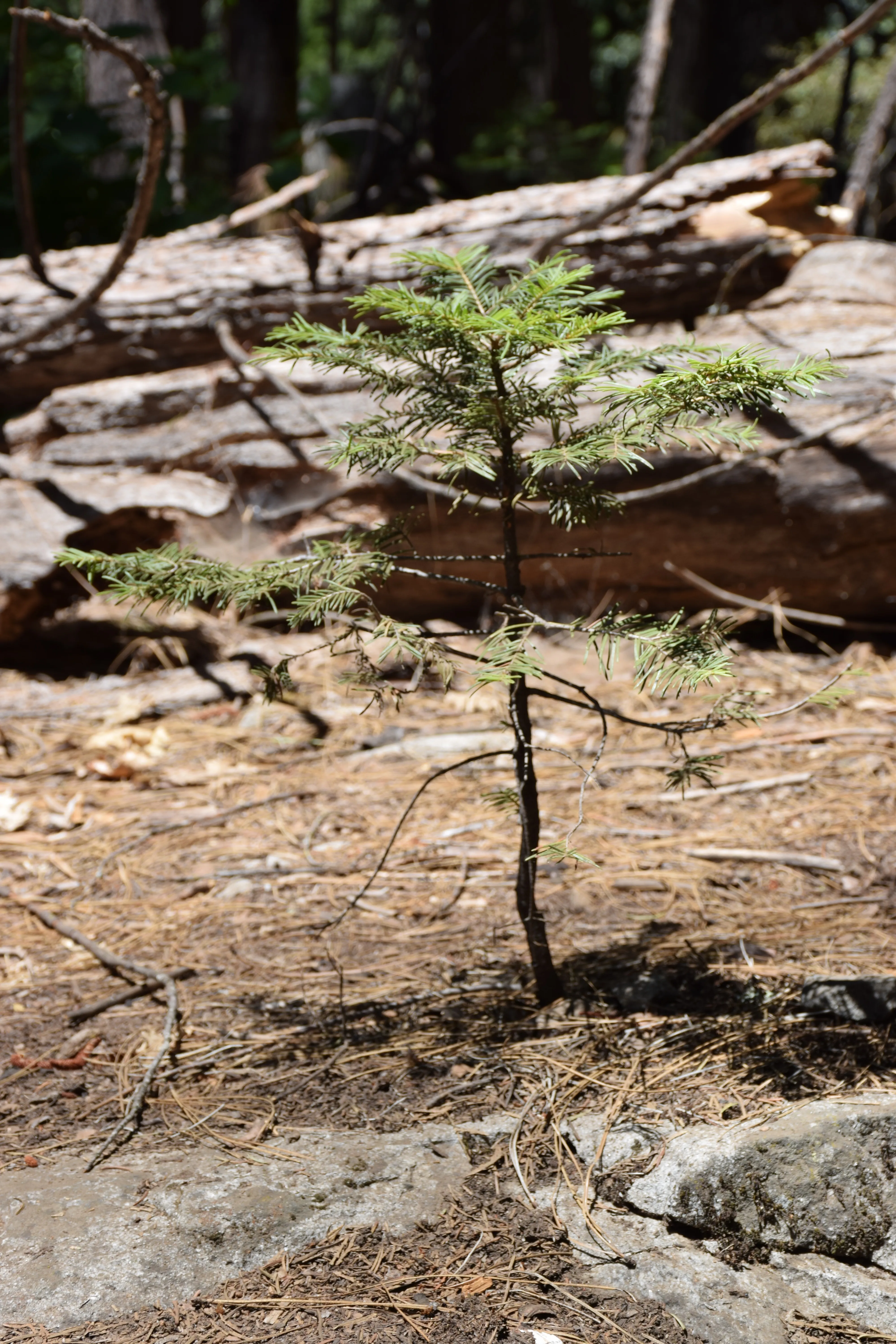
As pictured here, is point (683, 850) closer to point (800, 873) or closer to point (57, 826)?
point (800, 873)

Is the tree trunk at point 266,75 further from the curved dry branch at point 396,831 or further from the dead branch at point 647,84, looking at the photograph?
the curved dry branch at point 396,831

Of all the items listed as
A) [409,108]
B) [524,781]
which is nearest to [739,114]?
[524,781]

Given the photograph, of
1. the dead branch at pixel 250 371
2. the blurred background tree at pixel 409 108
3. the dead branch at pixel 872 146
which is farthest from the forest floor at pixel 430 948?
the blurred background tree at pixel 409 108

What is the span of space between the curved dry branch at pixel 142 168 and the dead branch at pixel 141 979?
2.54 metres

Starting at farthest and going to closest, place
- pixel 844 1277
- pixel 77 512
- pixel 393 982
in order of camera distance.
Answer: pixel 77 512 < pixel 393 982 < pixel 844 1277

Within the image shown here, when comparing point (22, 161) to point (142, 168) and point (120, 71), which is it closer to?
point (142, 168)

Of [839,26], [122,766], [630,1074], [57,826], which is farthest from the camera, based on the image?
[839,26]

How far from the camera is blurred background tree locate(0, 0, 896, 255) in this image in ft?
20.0

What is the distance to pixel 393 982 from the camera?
7.68 ft

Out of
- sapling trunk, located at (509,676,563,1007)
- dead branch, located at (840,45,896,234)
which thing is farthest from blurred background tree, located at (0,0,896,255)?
sapling trunk, located at (509,676,563,1007)

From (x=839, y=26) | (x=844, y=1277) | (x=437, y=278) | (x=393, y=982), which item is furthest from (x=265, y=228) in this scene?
(x=839, y=26)

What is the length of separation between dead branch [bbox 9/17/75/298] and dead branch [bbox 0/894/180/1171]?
2990 millimetres

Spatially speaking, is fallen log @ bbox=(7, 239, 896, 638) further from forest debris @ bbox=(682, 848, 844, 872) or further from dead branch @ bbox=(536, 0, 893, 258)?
forest debris @ bbox=(682, 848, 844, 872)

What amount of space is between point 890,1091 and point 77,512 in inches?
148
